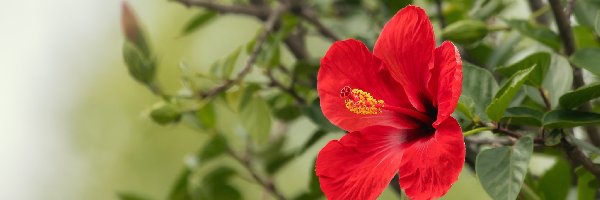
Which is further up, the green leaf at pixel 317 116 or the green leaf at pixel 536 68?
the green leaf at pixel 317 116

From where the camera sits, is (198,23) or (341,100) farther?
(198,23)

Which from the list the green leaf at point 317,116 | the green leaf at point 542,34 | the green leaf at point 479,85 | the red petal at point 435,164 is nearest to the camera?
the red petal at point 435,164

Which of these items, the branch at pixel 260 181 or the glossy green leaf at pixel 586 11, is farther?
the branch at pixel 260 181

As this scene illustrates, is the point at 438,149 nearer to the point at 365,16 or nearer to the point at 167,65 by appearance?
the point at 365,16

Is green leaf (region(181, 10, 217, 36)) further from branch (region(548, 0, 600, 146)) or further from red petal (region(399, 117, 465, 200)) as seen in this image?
red petal (region(399, 117, 465, 200))

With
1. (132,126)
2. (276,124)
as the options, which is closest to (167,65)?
(132,126)

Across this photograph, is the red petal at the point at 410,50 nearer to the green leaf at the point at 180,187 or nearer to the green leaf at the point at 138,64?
the green leaf at the point at 138,64

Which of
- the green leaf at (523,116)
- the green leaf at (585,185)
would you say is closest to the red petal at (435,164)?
the green leaf at (523,116)
